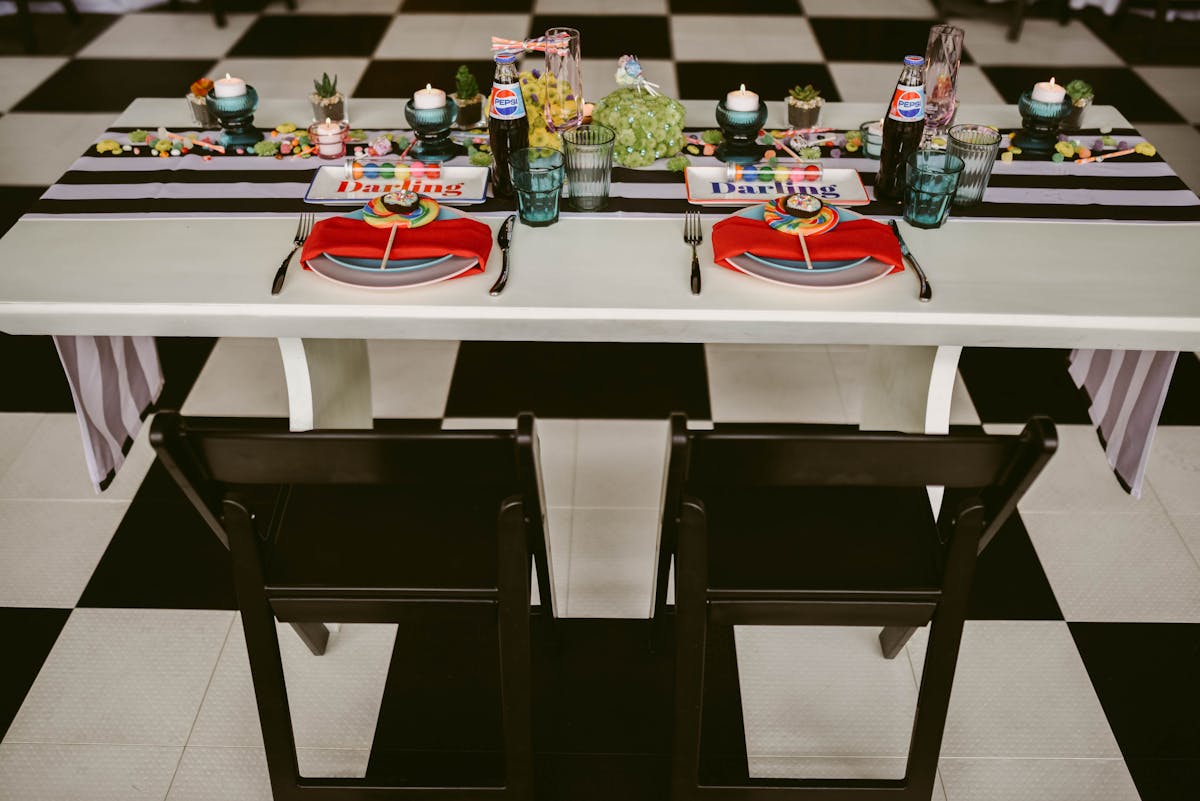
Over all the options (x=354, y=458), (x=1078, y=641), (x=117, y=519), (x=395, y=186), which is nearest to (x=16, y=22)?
(x=117, y=519)

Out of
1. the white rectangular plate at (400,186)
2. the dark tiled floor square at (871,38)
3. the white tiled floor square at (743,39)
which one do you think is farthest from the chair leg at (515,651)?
the dark tiled floor square at (871,38)

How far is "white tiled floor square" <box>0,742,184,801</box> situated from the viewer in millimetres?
1497

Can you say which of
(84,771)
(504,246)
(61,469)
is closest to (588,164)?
(504,246)

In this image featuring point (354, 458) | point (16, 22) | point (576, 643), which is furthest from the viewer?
point (16, 22)

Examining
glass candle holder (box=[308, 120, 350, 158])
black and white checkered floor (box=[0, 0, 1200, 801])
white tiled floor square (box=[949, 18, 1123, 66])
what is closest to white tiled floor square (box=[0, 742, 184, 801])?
black and white checkered floor (box=[0, 0, 1200, 801])

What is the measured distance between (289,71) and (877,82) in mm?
2208

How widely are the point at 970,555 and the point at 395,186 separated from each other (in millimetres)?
1081

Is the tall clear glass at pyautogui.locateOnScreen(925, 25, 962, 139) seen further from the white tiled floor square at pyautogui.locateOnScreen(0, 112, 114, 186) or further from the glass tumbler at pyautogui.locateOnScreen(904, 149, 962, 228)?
the white tiled floor square at pyautogui.locateOnScreen(0, 112, 114, 186)

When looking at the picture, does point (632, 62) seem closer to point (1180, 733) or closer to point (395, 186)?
point (395, 186)

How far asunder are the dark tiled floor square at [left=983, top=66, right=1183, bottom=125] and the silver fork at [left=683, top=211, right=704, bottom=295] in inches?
99.2

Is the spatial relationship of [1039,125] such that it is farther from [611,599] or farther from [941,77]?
[611,599]

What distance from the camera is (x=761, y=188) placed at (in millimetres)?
1674

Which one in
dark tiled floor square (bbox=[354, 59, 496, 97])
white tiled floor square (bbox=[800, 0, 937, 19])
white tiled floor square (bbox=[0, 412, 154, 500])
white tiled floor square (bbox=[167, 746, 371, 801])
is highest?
white tiled floor square (bbox=[800, 0, 937, 19])

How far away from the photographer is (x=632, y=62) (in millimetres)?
1737
